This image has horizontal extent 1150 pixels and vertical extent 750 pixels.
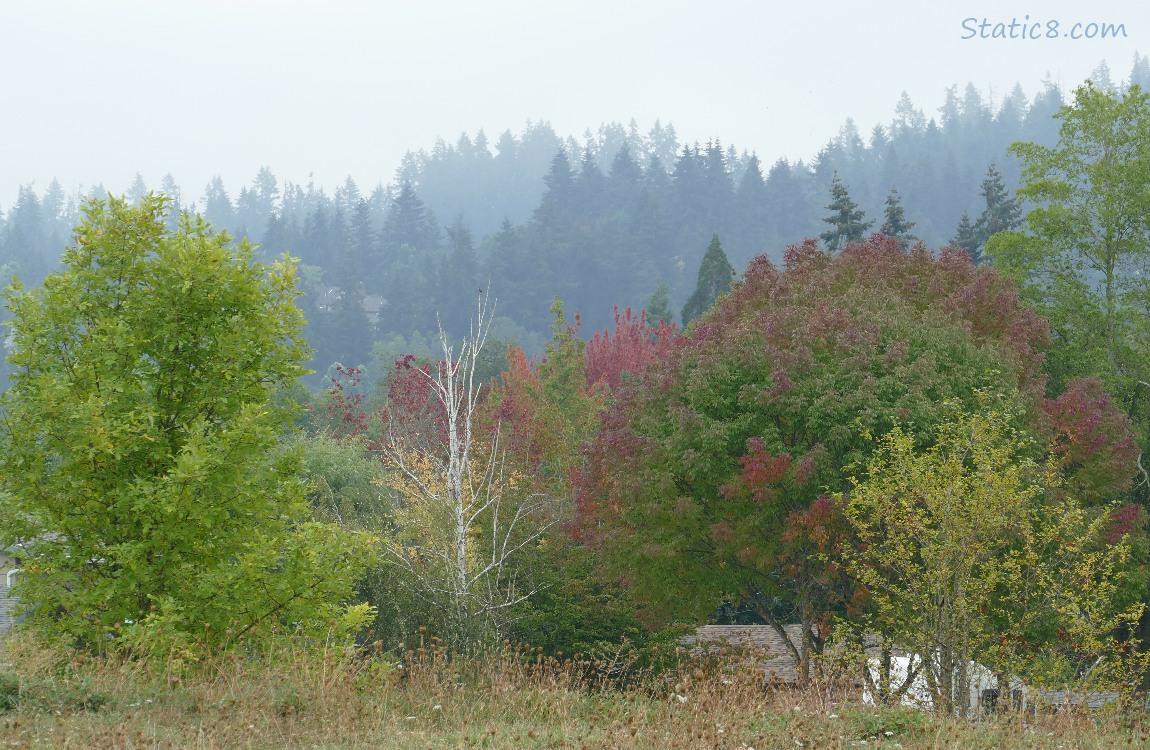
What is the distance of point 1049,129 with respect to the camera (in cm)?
15288

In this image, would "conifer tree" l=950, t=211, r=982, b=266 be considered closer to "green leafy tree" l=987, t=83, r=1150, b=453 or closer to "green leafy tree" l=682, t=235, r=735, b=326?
"green leafy tree" l=682, t=235, r=735, b=326

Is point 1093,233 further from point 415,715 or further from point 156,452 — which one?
point 415,715

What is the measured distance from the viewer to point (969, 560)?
13945 millimetres

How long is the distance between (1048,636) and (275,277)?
13.7 metres

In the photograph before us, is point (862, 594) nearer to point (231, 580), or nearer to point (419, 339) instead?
point (231, 580)

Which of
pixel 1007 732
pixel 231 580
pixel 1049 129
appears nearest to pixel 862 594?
pixel 1007 732

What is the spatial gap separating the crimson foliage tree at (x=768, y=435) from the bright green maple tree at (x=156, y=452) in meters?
7.29

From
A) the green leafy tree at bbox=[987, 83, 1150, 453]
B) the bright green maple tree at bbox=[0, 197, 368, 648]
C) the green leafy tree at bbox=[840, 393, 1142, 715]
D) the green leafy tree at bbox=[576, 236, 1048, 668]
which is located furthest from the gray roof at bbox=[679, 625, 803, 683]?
the bright green maple tree at bbox=[0, 197, 368, 648]

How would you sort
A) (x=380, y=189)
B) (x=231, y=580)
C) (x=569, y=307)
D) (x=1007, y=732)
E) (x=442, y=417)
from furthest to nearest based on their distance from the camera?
(x=380, y=189) → (x=569, y=307) → (x=442, y=417) → (x=231, y=580) → (x=1007, y=732)

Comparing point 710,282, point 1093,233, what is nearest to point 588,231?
point 710,282

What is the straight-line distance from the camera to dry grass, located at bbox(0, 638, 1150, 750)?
335 inches

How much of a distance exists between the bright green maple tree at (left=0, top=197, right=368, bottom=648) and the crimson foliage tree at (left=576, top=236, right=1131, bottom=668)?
7289 mm

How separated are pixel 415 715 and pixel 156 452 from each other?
15.6 ft

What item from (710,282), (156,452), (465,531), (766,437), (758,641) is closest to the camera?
(156,452)
